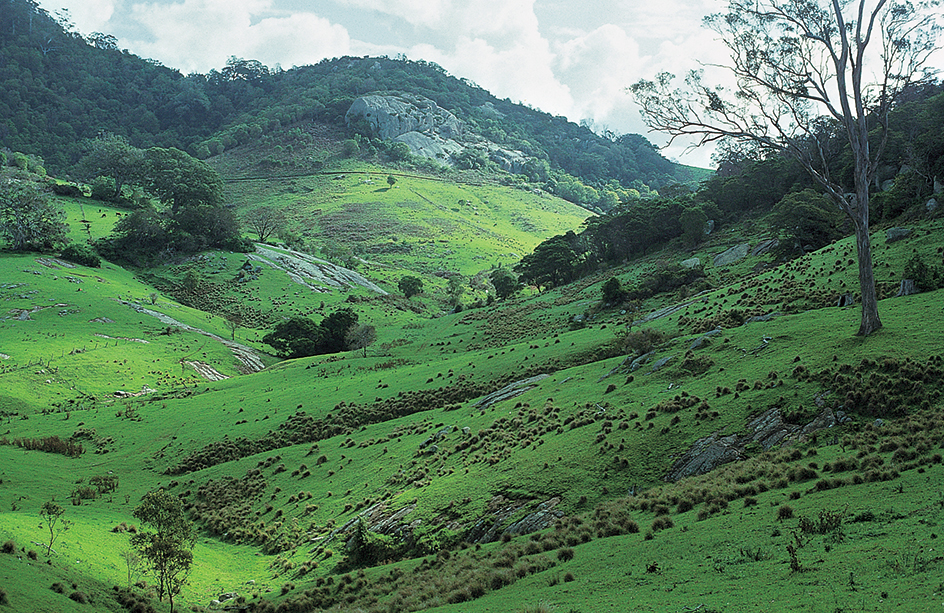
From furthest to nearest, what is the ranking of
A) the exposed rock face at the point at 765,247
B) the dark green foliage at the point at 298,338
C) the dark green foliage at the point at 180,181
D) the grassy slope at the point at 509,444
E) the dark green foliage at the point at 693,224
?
the dark green foliage at the point at 180,181
the dark green foliage at the point at 693,224
the dark green foliage at the point at 298,338
the exposed rock face at the point at 765,247
the grassy slope at the point at 509,444

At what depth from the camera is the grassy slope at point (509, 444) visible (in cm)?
1191

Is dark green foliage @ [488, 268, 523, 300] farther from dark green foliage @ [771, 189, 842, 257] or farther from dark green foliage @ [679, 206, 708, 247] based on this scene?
dark green foliage @ [771, 189, 842, 257]

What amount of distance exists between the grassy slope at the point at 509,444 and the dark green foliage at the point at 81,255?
23715mm

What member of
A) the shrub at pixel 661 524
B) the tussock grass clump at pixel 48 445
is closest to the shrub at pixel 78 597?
the shrub at pixel 661 524

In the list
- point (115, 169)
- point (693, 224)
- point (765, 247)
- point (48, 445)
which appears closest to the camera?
point (48, 445)

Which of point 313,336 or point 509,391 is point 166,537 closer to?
point 509,391

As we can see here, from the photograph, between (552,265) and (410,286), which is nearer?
(552,265)

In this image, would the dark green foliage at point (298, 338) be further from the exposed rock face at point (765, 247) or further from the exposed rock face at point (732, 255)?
the exposed rock face at point (765, 247)

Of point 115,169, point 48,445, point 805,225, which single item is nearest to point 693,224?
point 805,225

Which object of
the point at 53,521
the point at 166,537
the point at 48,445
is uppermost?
the point at 48,445

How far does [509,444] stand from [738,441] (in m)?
10.7

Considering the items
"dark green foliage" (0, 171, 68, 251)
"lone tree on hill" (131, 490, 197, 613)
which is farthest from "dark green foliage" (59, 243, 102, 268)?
"lone tree on hill" (131, 490, 197, 613)

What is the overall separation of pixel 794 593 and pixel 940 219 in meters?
39.8

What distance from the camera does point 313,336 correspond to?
76625 mm
